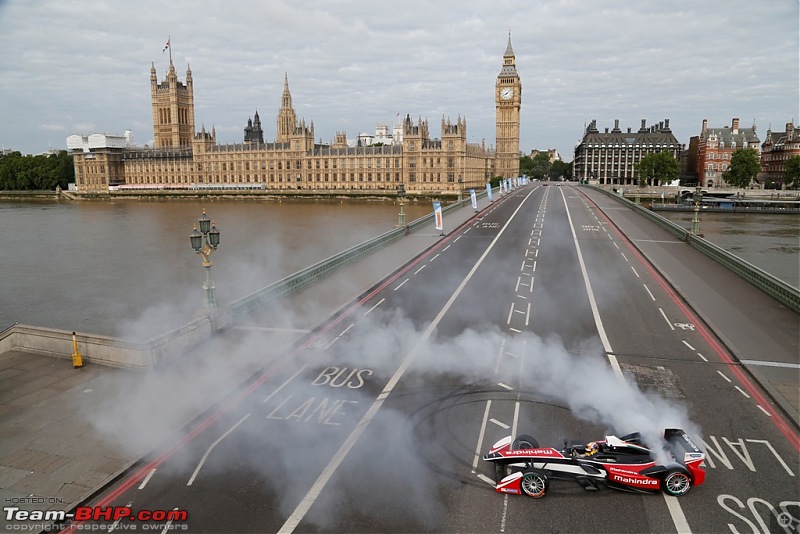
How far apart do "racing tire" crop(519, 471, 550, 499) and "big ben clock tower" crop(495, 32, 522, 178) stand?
16939 cm

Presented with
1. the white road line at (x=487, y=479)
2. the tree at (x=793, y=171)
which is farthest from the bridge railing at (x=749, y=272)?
the tree at (x=793, y=171)

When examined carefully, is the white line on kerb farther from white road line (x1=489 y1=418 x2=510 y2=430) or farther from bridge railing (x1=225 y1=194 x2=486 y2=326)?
bridge railing (x1=225 y1=194 x2=486 y2=326)

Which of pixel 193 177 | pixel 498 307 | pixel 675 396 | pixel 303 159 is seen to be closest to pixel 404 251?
pixel 498 307

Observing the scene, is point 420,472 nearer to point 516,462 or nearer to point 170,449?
point 516,462

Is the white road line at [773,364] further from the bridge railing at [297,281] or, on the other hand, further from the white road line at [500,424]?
the bridge railing at [297,281]

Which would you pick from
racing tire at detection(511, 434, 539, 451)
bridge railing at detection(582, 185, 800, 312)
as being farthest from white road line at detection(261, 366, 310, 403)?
bridge railing at detection(582, 185, 800, 312)

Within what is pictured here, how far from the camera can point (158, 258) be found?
165ft

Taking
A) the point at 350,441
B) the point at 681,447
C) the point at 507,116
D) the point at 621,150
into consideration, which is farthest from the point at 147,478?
the point at 621,150

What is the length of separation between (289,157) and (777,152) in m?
123

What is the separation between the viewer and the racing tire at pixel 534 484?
32.0 ft

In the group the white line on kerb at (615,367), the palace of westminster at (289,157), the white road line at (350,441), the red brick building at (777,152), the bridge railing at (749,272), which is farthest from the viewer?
the palace of westminster at (289,157)

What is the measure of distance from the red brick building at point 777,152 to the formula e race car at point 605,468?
142195 mm

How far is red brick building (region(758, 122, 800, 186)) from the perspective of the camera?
125 meters

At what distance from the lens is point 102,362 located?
15828 millimetres
